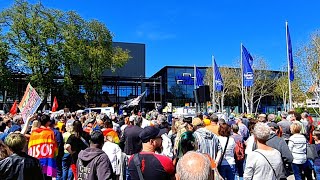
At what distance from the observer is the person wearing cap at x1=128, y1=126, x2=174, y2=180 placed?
363 centimetres

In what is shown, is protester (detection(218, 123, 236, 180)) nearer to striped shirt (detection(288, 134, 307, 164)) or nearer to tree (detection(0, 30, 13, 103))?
striped shirt (detection(288, 134, 307, 164))

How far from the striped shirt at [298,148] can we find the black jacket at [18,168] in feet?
17.7

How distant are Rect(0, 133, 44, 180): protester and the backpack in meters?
5.01

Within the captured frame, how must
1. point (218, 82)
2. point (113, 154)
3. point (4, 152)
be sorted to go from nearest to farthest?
point (4, 152) < point (113, 154) < point (218, 82)

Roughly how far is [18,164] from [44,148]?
2.76 m

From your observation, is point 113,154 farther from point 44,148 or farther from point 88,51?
point 88,51

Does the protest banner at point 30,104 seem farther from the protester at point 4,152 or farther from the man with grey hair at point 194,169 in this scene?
the man with grey hair at point 194,169

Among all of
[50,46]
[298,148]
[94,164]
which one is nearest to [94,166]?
[94,164]

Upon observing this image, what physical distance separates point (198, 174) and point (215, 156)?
12.1 ft

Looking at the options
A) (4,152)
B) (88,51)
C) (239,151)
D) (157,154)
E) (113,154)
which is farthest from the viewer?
(88,51)

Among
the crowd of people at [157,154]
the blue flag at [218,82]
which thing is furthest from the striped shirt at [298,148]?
the blue flag at [218,82]

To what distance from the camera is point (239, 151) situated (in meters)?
8.09

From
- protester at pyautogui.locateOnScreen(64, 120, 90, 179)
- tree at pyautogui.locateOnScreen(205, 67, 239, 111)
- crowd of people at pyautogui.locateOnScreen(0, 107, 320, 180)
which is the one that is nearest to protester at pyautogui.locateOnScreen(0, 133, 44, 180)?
crowd of people at pyautogui.locateOnScreen(0, 107, 320, 180)

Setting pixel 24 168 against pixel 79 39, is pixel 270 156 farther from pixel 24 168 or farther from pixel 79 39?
pixel 79 39
